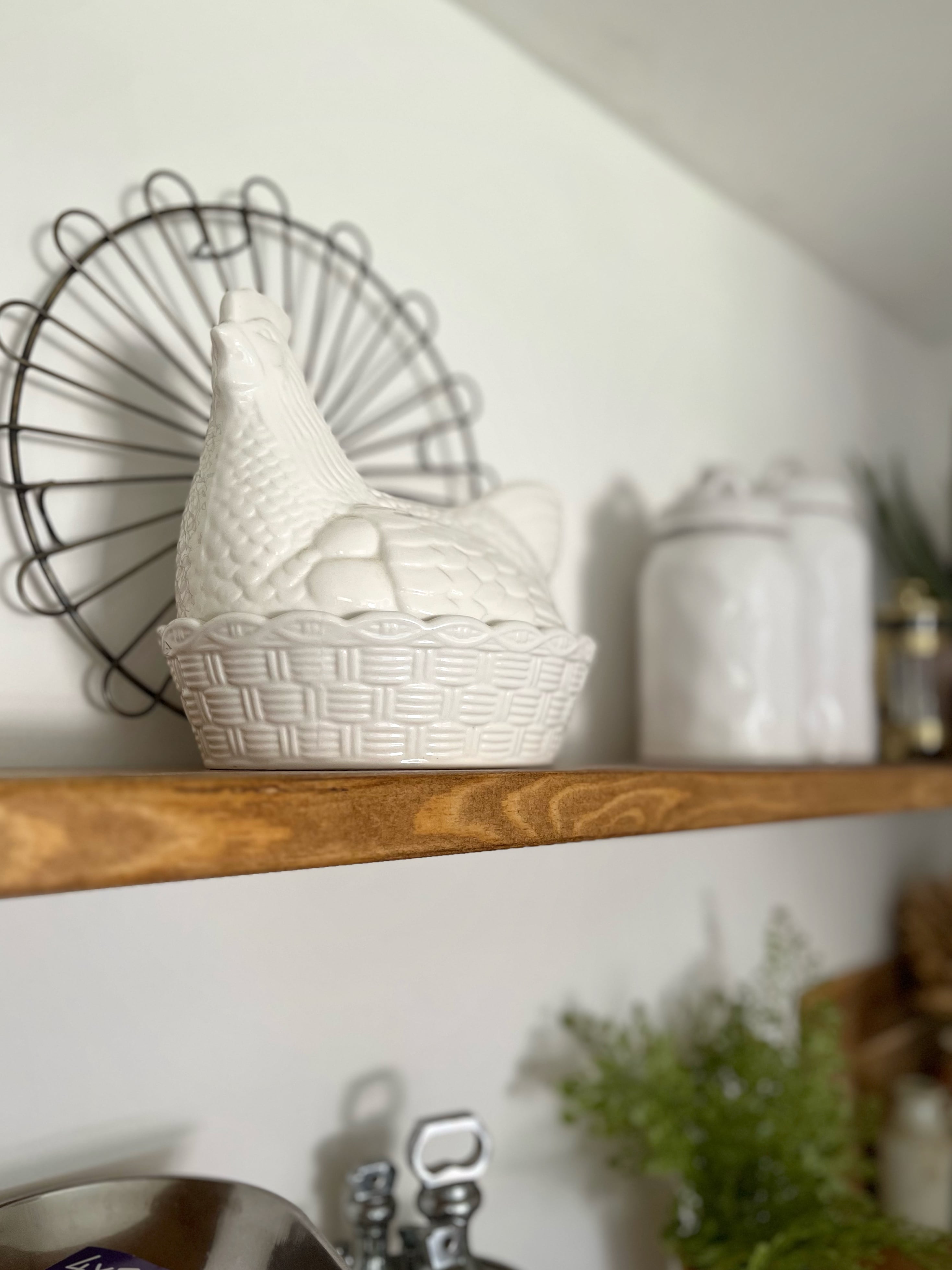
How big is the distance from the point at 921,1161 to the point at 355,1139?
79 centimetres

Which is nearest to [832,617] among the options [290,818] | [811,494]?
[811,494]

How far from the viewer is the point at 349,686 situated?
474mm

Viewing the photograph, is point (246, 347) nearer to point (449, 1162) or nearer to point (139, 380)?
point (139, 380)

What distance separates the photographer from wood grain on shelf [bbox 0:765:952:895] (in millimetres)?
331

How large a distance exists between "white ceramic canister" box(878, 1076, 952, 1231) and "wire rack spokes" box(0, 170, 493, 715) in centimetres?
98

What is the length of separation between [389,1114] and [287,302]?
62cm

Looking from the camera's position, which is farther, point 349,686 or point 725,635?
point 725,635

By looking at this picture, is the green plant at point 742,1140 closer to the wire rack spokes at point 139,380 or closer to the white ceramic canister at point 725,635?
the white ceramic canister at point 725,635

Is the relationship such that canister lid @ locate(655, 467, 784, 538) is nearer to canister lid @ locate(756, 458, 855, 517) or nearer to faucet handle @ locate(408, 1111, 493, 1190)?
canister lid @ locate(756, 458, 855, 517)

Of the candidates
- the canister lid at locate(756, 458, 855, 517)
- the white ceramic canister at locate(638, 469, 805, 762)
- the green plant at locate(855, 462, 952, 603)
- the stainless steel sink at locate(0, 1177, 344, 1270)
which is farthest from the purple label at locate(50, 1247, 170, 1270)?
the green plant at locate(855, 462, 952, 603)

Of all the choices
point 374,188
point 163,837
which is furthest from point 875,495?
point 163,837

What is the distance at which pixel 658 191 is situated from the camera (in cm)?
110

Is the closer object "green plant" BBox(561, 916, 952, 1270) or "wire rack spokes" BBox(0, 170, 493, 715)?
"wire rack spokes" BBox(0, 170, 493, 715)

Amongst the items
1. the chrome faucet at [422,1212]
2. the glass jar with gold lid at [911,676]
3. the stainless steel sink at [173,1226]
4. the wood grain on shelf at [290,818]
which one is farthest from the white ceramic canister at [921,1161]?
the stainless steel sink at [173,1226]
